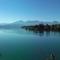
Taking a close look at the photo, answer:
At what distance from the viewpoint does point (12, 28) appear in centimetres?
202

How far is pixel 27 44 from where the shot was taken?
1.99m

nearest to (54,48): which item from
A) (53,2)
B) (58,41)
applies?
(58,41)

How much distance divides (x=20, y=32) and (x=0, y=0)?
502 millimetres

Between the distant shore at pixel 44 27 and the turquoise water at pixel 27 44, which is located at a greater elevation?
the distant shore at pixel 44 27

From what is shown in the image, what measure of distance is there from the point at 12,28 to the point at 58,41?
64 cm

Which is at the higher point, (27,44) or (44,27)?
(44,27)

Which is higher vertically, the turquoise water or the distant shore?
the distant shore

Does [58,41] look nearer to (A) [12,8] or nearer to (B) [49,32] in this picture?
(B) [49,32]

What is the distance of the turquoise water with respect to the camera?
77.0 inches

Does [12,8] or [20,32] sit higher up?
[12,8]

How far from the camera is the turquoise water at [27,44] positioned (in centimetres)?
196

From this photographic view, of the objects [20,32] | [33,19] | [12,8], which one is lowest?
[20,32]

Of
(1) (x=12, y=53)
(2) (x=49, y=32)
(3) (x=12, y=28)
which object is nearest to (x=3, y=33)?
(3) (x=12, y=28)

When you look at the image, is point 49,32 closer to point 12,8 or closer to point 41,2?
point 41,2
